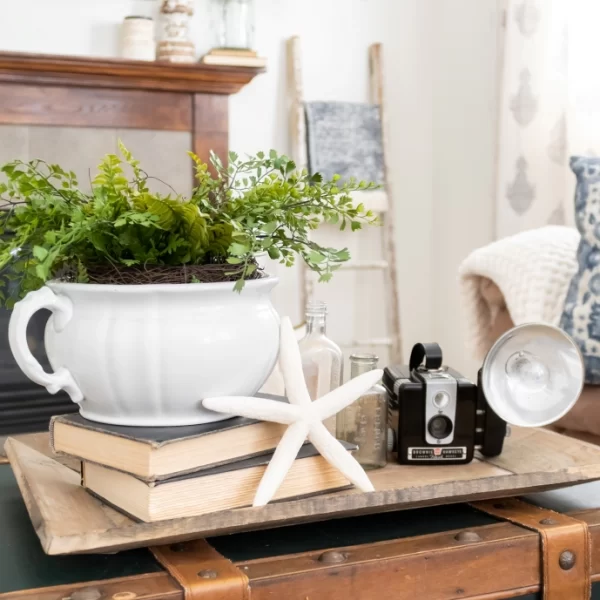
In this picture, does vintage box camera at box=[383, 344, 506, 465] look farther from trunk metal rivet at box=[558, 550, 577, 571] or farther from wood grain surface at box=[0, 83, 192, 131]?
wood grain surface at box=[0, 83, 192, 131]

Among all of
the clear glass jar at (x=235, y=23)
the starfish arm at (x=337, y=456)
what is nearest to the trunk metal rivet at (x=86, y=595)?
the starfish arm at (x=337, y=456)

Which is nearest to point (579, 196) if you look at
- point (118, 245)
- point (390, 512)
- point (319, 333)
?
point (319, 333)

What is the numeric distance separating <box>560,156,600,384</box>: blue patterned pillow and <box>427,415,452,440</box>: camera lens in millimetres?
913

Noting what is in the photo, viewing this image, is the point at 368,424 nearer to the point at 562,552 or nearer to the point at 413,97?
the point at 562,552

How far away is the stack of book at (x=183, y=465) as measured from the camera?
2.65ft

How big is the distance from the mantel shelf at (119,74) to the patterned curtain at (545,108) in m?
0.95

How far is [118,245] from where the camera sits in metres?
0.88

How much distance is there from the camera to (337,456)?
2.92ft

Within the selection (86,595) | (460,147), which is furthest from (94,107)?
(86,595)

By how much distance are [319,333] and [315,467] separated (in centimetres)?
26

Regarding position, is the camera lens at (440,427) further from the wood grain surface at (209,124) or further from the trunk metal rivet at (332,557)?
the wood grain surface at (209,124)

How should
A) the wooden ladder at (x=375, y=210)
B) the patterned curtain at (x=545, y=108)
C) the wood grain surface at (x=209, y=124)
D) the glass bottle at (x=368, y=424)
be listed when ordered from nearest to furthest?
the glass bottle at (x=368, y=424) → the patterned curtain at (x=545, y=108) → the wood grain surface at (x=209, y=124) → the wooden ladder at (x=375, y=210)

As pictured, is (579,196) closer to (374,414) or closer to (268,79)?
(374,414)

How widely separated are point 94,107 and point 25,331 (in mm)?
2303
